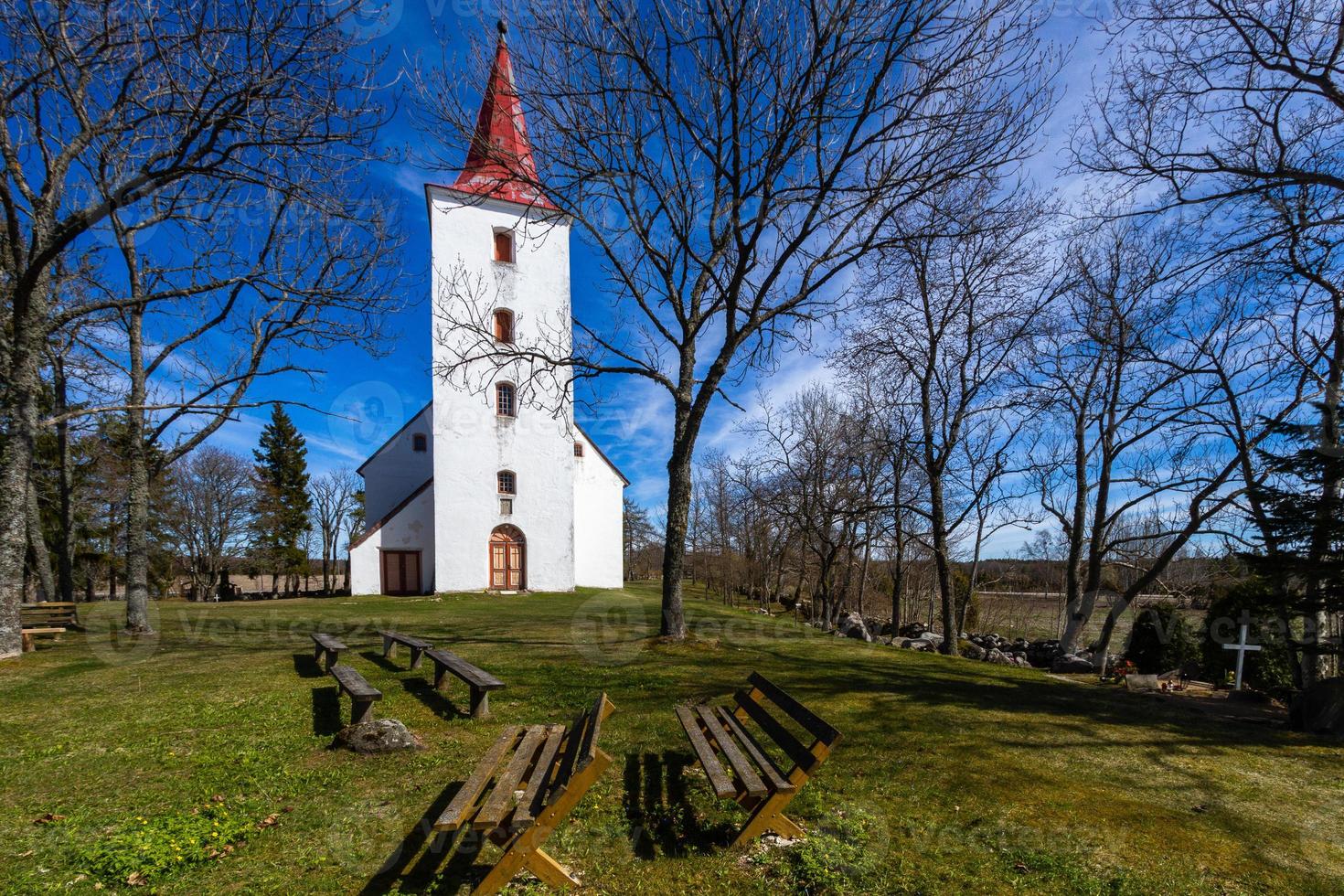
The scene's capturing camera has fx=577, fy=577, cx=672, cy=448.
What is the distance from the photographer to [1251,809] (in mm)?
4406

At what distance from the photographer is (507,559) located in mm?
26609

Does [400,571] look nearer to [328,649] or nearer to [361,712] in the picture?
[328,649]

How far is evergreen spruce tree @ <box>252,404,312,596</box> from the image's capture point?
36.8 meters

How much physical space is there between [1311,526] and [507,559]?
25.3m

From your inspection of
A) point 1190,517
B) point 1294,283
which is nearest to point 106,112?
point 1294,283

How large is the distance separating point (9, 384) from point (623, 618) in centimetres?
1220

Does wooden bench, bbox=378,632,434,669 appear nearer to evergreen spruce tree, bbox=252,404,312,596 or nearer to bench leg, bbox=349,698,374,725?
bench leg, bbox=349,698,374,725

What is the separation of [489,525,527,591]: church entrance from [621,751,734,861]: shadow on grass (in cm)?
2281

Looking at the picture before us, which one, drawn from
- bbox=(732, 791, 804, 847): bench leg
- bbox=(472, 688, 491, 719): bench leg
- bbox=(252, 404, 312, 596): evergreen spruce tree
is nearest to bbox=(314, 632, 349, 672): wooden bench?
bbox=(472, 688, 491, 719): bench leg

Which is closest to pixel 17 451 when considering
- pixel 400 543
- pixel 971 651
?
pixel 400 543

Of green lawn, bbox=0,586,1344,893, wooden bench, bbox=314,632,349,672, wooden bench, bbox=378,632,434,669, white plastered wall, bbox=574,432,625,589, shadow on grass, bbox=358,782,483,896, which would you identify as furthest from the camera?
white plastered wall, bbox=574,432,625,589

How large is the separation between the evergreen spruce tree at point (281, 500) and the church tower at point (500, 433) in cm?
1896

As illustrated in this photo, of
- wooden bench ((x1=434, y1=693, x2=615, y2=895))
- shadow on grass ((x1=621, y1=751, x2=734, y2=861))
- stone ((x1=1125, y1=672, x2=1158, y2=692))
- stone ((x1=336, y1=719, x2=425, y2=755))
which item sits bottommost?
stone ((x1=1125, y1=672, x2=1158, y2=692))

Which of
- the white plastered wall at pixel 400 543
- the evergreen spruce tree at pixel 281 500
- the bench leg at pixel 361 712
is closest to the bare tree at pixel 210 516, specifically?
the evergreen spruce tree at pixel 281 500
